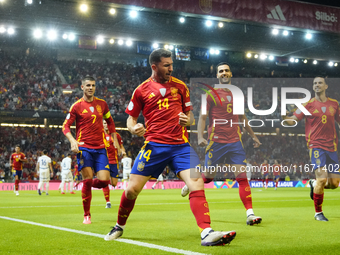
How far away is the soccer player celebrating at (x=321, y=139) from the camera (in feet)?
25.7

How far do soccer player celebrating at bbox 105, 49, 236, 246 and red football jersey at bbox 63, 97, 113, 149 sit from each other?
274 cm

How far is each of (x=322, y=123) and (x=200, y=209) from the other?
14.0 feet

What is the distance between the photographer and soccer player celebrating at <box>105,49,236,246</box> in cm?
495

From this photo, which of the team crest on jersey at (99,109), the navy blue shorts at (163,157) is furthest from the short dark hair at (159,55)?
the team crest on jersey at (99,109)

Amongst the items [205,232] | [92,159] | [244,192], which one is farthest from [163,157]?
[92,159]

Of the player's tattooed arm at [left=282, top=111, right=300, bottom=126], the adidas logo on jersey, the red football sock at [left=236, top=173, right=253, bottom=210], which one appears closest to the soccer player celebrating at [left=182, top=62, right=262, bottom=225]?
the red football sock at [left=236, top=173, right=253, bottom=210]

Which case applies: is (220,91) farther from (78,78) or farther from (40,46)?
(40,46)

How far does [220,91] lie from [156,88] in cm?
295

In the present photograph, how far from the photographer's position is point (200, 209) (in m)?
4.76

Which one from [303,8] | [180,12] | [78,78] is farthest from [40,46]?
[303,8]

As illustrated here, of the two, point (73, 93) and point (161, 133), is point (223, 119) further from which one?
point (73, 93)

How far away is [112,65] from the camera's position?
128 ft

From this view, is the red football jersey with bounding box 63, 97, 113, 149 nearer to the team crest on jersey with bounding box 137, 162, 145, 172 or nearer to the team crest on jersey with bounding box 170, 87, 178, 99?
the team crest on jersey with bounding box 137, 162, 145, 172

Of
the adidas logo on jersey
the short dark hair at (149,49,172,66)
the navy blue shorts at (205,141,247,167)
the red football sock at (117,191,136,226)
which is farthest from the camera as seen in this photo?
the adidas logo on jersey
